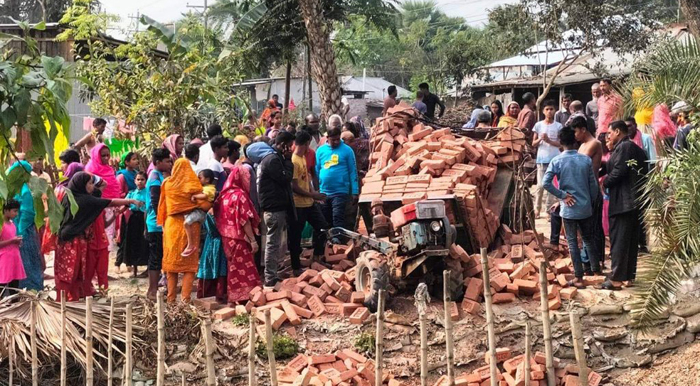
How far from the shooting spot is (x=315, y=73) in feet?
58.5

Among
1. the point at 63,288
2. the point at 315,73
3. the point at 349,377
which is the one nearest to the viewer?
the point at 349,377

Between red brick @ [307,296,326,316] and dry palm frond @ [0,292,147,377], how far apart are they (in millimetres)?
1792

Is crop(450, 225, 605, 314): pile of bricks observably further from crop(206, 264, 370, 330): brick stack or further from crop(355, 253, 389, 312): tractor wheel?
crop(206, 264, 370, 330): brick stack

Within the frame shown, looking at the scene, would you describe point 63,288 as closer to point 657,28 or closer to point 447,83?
point 657,28

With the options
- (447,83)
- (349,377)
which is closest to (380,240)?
(349,377)

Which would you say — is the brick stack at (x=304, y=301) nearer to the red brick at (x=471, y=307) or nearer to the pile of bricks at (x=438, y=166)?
the red brick at (x=471, y=307)

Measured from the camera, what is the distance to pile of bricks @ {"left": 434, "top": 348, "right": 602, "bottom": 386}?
749 centimetres

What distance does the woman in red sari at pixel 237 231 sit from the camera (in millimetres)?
9453

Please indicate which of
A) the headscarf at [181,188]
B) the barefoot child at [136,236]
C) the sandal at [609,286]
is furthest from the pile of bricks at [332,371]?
the barefoot child at [136,236]

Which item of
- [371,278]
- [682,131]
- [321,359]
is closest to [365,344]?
[321,359]

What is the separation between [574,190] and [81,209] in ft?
16.6

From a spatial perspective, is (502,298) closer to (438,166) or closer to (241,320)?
(438,166)

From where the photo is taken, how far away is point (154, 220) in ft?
32.9

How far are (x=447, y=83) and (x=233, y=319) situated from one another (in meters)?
26.8
